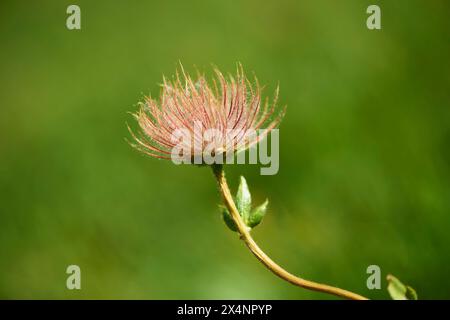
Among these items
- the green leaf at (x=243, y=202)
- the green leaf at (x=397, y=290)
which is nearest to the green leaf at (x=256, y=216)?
the green leaf at (x=243, y=202)

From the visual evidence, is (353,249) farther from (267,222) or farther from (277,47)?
(277,47)

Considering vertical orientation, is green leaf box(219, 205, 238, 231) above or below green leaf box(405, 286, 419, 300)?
above

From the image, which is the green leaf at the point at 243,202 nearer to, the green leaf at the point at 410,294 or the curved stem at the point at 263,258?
the curved stem at the point at 263,258

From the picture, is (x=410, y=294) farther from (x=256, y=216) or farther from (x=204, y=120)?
(x=204, y=120)

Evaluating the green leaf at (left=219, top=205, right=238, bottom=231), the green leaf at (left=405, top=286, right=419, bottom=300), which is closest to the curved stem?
the green leaf at (left=219, top=205, right=238, bottom=231)

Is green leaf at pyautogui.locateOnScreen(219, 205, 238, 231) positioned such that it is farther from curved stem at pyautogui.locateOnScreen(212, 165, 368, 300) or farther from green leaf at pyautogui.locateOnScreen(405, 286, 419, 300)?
green leaf at pyautogui.locateOnScreen(405, 286, 419, 300)

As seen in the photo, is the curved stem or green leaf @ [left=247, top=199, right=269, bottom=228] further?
green leaf @ [left=247, top=199, right=269, bottom=228]
